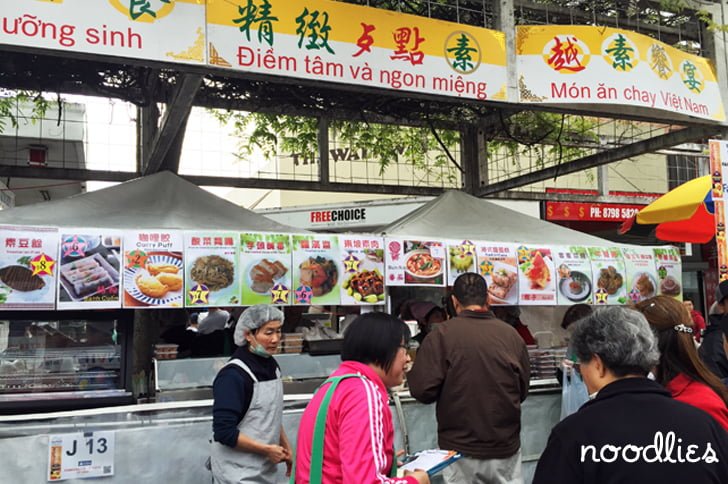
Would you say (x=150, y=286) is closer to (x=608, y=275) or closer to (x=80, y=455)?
(x=80, y=455)

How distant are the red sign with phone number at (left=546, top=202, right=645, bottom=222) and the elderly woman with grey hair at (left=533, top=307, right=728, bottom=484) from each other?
11.5 meters

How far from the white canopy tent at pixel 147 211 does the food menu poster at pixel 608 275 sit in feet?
9.78

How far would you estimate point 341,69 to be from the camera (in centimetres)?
469

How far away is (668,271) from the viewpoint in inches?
271

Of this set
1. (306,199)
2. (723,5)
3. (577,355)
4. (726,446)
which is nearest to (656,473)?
(726,446)

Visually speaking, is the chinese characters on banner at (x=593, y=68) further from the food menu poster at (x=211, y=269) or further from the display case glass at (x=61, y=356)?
the display case glass at (x=61, y=356)

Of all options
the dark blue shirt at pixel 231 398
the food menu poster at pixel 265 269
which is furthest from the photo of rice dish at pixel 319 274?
the dark blue shirt at pixel 231 398

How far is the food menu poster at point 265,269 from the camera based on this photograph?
517 centimetres

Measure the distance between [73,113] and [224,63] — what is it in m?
4.80

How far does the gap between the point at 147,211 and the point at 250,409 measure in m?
2.62

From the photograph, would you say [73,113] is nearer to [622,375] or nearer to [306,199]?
[622,375]

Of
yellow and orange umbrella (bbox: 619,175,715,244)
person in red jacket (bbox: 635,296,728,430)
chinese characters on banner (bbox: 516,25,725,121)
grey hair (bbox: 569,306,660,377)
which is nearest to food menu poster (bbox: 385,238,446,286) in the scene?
chinese characters on banner (bbox: 516,25,725,121)

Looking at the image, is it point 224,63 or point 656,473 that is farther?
point 224,63

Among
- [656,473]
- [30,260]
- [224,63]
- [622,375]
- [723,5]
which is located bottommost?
[656,473]
